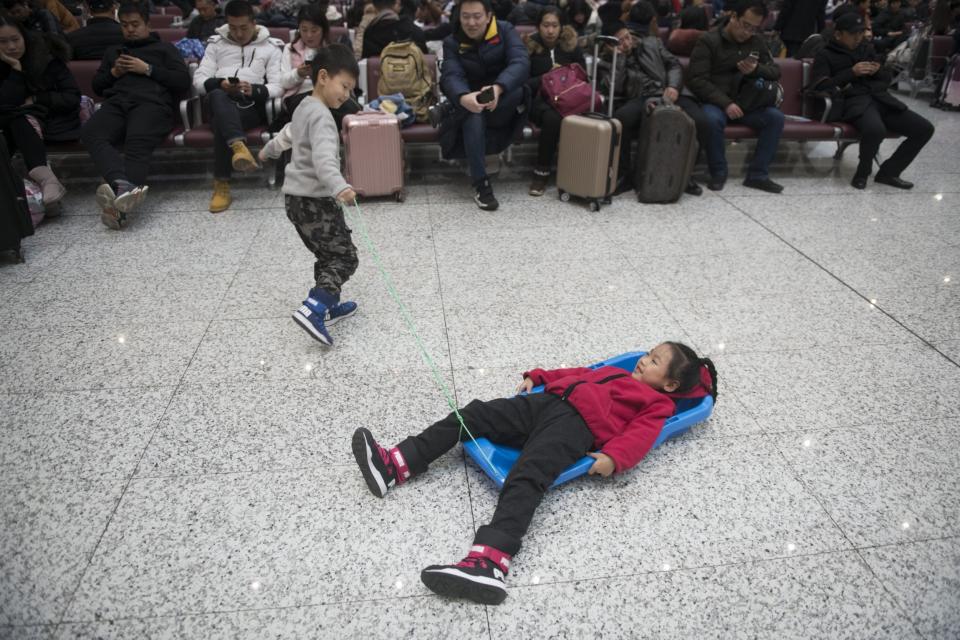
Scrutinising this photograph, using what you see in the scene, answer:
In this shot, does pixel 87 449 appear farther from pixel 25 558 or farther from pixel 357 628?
pixel 357 628

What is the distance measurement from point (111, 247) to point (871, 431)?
12.7 feet

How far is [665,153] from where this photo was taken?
4.28 meters

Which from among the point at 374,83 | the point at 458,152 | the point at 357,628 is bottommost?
the point at 357,628

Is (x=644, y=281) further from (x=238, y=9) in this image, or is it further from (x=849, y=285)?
(x=238, y=9)

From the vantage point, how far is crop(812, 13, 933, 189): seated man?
4.70 metres

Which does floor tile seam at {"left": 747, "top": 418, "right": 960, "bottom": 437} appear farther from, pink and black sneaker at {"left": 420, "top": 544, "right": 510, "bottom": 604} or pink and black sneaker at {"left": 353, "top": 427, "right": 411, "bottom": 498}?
pink and black sneaker at {"left": 353, "top": 427, "right": 411, "bottom": 498}

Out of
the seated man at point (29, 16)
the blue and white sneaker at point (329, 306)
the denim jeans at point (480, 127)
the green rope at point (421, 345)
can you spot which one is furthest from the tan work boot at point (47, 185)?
the denim jeans at point (480, 127)

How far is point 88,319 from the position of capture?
2785 mm

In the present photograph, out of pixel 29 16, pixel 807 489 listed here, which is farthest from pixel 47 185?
pixel 807 489

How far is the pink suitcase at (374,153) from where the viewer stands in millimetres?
4141

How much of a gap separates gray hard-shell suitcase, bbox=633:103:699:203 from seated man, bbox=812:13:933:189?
151 cm

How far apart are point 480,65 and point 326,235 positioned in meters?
2.32

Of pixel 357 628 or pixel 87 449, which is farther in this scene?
pixel 87 449

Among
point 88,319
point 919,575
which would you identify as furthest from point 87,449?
point 919,575
